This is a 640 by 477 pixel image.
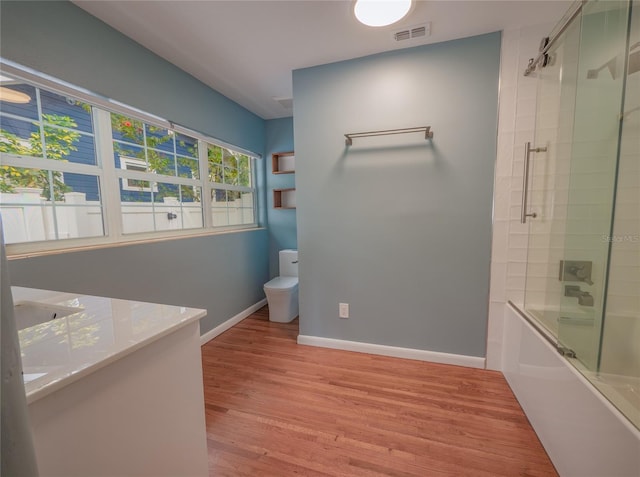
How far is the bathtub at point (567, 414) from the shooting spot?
0.95 metres

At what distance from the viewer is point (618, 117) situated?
1316 millimetres

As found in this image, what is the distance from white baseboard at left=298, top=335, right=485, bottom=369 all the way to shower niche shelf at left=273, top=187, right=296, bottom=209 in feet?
5.31

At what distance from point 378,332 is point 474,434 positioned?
93 centimetres

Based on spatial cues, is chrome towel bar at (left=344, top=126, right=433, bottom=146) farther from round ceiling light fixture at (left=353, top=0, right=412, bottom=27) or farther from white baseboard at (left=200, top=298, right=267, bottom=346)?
white baseboard at (left=200, top=298, right=267, bottom=346)

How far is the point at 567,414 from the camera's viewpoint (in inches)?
48.4

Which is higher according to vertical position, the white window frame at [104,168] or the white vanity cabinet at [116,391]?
the white window frame at [104,168]

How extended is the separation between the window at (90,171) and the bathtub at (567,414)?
264 centimetres

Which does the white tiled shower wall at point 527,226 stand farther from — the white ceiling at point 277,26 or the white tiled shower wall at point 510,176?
the white ceiling at point 277,26

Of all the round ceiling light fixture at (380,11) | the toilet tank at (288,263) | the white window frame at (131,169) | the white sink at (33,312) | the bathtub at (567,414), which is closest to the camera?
the bathtub at (567,414)

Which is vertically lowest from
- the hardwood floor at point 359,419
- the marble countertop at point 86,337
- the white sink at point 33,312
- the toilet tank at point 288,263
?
the hardwood floor at point 359,419

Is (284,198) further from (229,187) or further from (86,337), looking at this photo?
(86,337)

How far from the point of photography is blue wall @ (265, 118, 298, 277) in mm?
3438

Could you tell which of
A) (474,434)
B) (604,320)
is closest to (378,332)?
(474,434)

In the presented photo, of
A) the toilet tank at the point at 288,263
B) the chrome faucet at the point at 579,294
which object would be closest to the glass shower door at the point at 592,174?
the chrome faucet at the point at 579,294
